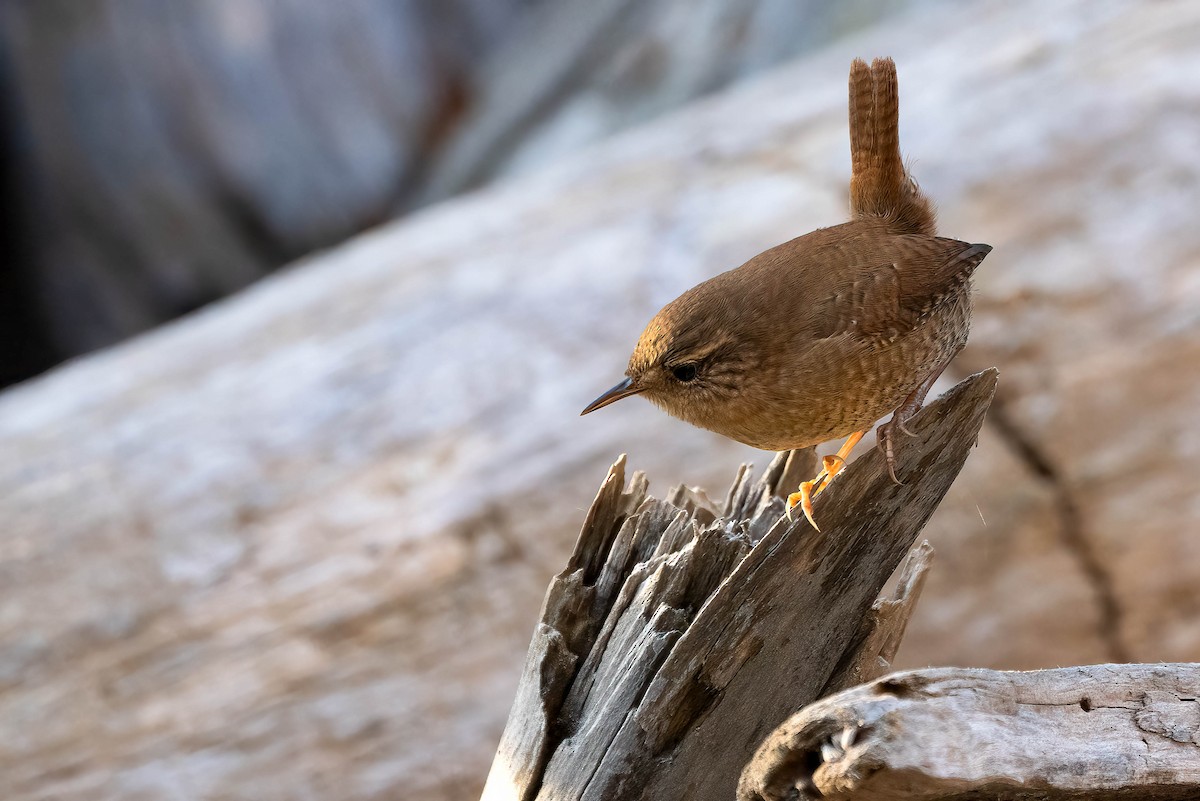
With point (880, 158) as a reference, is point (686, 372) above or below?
below

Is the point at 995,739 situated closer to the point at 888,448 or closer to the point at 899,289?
the point at 888,448

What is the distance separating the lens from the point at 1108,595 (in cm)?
364

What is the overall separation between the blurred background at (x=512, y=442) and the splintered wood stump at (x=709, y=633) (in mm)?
1902

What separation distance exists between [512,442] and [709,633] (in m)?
2.33

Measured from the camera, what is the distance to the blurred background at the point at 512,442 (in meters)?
3.63

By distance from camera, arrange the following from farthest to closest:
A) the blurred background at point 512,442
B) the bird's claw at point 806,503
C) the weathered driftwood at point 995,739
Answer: the blurred background at point 512,442, the bird's claw at point 806,503, the weathered driftwood at point 995,739

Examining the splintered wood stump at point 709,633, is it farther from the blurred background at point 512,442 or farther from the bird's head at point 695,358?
the blurred background at point 512,442

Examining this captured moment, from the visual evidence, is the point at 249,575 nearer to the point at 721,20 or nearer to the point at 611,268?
Answer: the point at 611,268

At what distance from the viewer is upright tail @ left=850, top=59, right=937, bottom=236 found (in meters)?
1.85

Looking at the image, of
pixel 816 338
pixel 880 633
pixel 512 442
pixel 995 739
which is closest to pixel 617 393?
pixel 816 338

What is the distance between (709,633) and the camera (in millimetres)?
1616

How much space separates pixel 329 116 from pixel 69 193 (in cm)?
195

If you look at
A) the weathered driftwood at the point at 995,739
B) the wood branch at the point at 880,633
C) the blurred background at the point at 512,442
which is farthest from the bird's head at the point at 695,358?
the blurred background at the point at 512,442

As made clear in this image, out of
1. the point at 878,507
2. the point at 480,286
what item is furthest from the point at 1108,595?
the point at 480,286
